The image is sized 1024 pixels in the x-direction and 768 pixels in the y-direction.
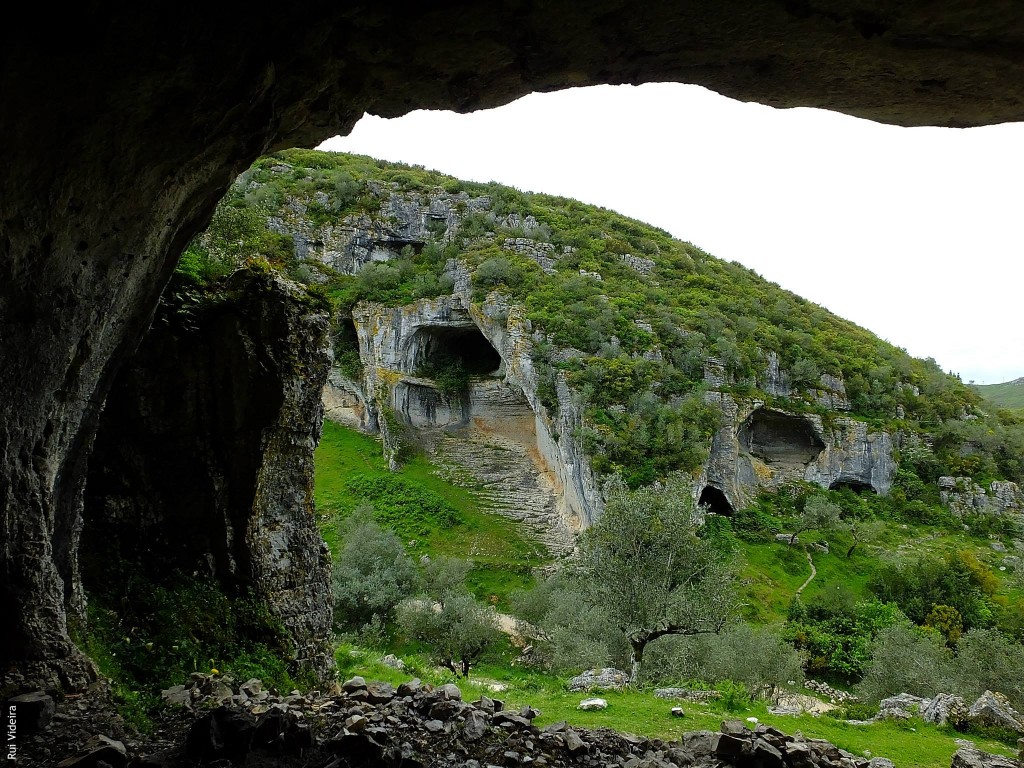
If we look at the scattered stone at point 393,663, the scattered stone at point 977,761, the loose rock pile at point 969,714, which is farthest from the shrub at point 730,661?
the scattered stone at point 977,761

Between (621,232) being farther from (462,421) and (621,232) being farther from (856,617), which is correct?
(856,617)

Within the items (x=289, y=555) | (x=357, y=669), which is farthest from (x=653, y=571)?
(x=289, y=555)

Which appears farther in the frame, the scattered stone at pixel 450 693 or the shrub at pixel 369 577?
the shrub at pixel 369 577

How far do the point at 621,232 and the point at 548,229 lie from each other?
1231 centimetres

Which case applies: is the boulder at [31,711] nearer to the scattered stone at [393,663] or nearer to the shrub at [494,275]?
the scattered stone at [393,663]

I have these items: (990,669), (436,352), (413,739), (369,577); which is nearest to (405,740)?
(413,739)

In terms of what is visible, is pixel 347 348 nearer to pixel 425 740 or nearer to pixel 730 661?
pixel 730 661

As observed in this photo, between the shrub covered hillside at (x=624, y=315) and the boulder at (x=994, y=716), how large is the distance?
15.9 metres

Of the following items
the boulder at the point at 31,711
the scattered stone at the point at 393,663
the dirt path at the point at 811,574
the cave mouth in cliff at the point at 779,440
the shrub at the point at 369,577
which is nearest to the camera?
the boulder at the point at 31,711

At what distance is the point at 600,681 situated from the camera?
1252 cm

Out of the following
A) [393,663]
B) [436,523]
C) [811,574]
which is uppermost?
[393,663]

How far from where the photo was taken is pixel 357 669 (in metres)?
11.5

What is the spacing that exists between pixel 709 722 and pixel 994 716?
22.2 feet

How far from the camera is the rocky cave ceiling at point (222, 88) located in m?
3.69
